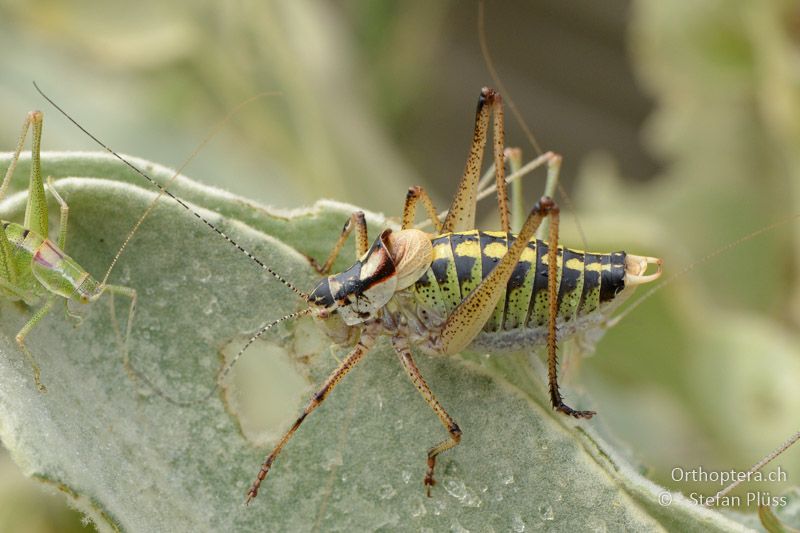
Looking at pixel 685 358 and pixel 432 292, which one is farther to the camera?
pixel 685 358

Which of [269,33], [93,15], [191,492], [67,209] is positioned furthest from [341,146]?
[191,492]

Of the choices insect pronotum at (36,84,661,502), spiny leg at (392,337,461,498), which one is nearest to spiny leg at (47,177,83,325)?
insect pronotum at (36,84,661,502)

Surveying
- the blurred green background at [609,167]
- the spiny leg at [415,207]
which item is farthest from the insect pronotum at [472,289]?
the blurred green background at [609,167]

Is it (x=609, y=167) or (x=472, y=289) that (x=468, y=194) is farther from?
(x=609, y=167)

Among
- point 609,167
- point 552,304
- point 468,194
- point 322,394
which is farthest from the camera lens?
point 609,167

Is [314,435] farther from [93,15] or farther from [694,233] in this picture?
[93,15]

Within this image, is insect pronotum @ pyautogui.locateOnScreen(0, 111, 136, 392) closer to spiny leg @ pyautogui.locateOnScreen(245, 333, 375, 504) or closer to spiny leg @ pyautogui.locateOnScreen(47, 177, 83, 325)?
spiny leg @ pyautogui.locateOnScreen(47, 177, 83, 325)

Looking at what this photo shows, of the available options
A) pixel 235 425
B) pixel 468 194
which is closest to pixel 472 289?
pixel 468 194

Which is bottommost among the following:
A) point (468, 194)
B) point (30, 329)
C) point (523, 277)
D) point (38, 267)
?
point (523, 277)
